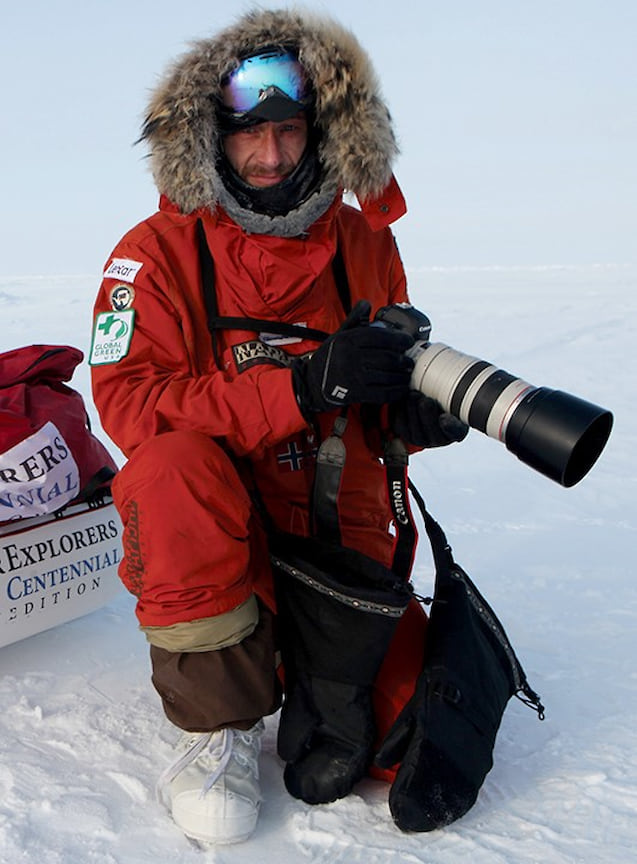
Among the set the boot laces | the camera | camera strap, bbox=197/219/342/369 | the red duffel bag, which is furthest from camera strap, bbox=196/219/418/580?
the red duffel bag

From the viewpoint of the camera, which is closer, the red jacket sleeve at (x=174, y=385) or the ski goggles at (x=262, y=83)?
the red jacket sleeve at (x=174, y=385)

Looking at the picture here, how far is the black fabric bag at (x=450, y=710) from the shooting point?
5.42 ft

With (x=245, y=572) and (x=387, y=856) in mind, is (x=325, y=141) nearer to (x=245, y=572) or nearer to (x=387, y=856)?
(x=245, y=572)

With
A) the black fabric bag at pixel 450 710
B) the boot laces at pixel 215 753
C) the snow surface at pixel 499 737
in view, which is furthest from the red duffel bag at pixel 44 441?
the black fabric bag at pixel 450 710

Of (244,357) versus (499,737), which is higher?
(244,357)

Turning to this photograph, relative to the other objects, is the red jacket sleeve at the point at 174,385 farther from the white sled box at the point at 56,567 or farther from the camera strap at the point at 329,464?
the white sled box at the point at 56,567

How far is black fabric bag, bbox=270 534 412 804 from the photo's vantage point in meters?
1.74

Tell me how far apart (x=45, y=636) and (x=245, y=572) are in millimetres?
1005

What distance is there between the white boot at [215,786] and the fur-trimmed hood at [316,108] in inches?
44.3

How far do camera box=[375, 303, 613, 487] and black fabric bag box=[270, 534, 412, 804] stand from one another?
35 centimetres

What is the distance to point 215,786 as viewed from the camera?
65.1 inches

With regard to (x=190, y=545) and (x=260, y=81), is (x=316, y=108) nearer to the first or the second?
(x=260, y=81)

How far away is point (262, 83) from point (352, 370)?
29.6 inches

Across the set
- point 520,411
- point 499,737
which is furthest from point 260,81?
point 499,737
